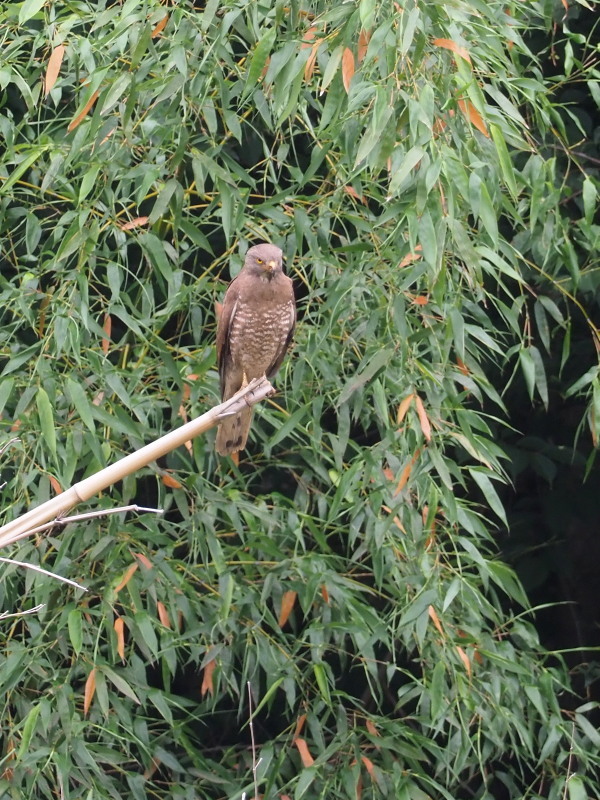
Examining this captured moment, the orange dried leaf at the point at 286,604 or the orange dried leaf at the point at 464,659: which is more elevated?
the orange dried leaf at the point at 286,604

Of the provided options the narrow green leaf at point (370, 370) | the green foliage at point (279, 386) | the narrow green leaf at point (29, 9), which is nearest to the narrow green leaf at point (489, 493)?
the green foliage at point (279, 386)

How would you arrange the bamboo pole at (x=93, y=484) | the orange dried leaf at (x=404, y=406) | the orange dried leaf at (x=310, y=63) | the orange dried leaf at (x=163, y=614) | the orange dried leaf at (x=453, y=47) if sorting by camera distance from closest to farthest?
the bamboo pole at (x=93, y=484) < the orange dried leaf at (x=453, y=47) < the orange dried leaf at (x=310, y=63) < the orange dried leaf at (x=404, y=406) < the orange dried leaf at (x=163, y=614)

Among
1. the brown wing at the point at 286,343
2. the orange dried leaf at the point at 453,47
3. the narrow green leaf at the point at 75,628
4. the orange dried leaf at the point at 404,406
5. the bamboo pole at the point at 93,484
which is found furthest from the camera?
the brown wing at the point at 286,343

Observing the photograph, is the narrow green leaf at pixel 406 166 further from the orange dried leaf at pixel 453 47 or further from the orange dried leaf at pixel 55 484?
the orange dried leaf at pixel 55 484

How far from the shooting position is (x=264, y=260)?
288 centimetres

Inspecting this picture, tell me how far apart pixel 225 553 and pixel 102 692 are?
522mm

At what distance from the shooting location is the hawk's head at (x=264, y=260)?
285 centimetres

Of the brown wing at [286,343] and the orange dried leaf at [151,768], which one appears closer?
the orange dried leaf at [151,768]

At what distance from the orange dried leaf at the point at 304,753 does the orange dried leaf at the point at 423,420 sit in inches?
32.5

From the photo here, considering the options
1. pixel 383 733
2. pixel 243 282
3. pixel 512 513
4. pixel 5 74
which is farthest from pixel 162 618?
pixel 512 513

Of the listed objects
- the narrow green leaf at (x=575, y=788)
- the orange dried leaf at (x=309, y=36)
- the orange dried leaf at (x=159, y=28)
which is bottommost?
the narrow green leaf at (x=575, y=788)

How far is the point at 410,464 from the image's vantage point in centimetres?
260

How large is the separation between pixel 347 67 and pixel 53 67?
713 millimetres

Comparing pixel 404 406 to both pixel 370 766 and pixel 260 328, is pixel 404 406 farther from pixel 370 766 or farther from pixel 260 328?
pixel 370 766
